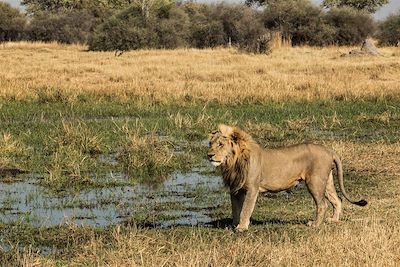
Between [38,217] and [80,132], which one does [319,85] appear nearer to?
[80,132]

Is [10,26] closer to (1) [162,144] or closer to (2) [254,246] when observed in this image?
(1) [162,144]

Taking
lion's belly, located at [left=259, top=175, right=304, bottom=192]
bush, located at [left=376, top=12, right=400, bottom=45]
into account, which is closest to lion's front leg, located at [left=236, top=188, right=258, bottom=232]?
lion's belly, located at [left=259, top=175, right=304, bottom=192]

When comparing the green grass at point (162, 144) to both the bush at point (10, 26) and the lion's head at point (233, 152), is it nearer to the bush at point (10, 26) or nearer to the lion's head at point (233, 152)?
the lion's head at point (233, 152)

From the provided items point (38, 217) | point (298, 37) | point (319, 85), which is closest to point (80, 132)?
point (38, 217)

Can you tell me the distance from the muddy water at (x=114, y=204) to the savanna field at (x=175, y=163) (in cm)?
3

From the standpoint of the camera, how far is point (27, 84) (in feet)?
67.9

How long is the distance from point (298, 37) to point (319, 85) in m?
27.7

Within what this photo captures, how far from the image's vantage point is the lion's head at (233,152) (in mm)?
7242

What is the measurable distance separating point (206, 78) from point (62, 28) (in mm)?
36460

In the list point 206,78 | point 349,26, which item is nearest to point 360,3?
point 349,26

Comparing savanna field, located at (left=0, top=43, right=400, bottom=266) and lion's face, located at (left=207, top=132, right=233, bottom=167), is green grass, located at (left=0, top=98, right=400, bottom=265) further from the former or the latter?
lion's face, located at (left=207, top=132, right=233, bottom=167)

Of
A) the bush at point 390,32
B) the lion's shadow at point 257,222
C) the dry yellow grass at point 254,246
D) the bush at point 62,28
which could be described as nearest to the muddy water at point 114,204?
the lion's shadow at point 257,222

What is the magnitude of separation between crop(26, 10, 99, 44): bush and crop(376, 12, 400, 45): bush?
77.1 feet

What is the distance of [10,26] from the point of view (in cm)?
6047
